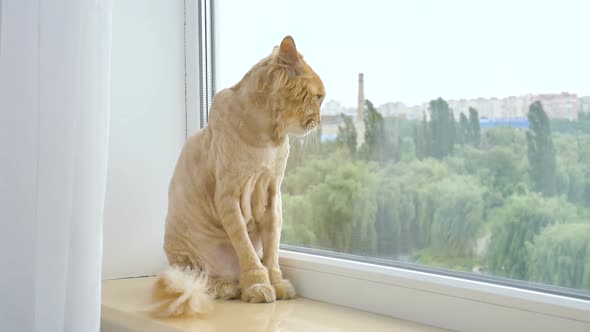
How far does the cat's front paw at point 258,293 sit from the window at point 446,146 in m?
0.13

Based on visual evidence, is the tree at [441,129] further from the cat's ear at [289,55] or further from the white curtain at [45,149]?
the white curtain at [45,149]

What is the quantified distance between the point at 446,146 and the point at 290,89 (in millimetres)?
295

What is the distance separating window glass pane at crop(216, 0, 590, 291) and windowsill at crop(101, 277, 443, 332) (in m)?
0.14

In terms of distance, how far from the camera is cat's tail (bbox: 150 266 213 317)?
119 centimetres

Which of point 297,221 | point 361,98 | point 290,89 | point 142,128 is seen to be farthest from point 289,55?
point 142,128

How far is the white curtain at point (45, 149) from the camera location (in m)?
0.94

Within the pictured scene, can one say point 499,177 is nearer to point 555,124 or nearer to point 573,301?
point 555,124

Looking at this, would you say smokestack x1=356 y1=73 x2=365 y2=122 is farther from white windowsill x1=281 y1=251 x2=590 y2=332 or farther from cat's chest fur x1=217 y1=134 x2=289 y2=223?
white windowsill x1=281 y1=251 x2=590 y2=332

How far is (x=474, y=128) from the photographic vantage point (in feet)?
3.72

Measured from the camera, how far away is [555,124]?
1.02 m

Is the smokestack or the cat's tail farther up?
the smokestack

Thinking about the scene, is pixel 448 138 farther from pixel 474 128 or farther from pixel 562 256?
pixel 562 256

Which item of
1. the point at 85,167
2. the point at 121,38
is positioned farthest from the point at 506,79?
the point at 121,38

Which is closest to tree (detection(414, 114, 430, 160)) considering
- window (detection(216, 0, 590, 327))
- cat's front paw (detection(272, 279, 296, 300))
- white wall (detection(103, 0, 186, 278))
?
window (detection(216, 0, 590, 327))
